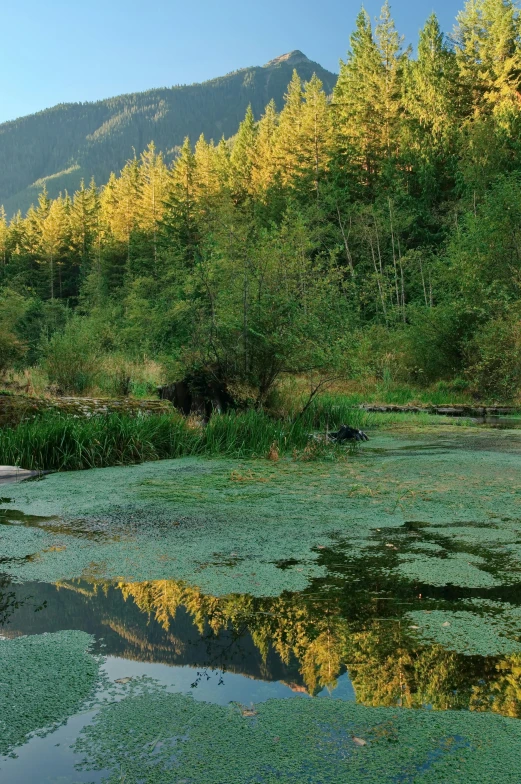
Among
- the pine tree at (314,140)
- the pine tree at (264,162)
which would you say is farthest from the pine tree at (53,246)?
the pine tree at (314,140)

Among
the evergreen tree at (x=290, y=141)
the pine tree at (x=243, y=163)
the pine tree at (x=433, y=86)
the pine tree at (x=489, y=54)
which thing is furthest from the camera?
the pine tree at (x=243, y=163)

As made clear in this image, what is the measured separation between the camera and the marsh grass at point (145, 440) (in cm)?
721

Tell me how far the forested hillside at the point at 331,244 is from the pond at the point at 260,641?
4.99 metres

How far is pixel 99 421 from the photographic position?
7824mm

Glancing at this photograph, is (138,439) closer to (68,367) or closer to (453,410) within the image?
(68,367)

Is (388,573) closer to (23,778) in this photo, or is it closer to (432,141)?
(23,778)

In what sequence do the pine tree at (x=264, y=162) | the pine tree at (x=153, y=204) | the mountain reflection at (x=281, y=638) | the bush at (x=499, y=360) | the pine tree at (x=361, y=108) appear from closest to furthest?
1. the mountain reflection at (x=281, y=638)
2. the bush at (x=499, y=360)
3. the pine tree at (x=361, y=108)
4. the pine tree at (x=264, y=162)
5. the pine tree at (x=153, y=204)

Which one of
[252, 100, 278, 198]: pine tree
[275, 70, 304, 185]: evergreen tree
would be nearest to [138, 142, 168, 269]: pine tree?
[252, 100, 278, 198]: pine tree

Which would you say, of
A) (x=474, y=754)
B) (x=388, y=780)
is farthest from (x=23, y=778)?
(x=474, y=754)

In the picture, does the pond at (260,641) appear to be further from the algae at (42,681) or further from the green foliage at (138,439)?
the green foliage at (138,439)

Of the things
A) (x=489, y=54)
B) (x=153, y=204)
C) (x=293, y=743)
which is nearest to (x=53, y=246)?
(x=153, y=204)

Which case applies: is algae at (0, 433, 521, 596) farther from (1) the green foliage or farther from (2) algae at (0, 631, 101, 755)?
(2) algae at (0, 631, 101, 755)

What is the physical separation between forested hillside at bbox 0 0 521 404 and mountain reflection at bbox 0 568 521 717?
6.36m

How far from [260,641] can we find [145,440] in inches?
215
